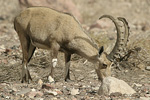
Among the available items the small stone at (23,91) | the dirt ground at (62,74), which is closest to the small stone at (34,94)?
the dirt ground at (62,74)

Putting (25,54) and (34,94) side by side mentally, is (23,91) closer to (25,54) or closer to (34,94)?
(34,94)

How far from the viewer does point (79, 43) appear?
902 cm

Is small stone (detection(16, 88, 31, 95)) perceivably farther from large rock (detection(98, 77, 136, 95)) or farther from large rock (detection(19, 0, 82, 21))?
large rock (detection(19, 0, 82, 21))

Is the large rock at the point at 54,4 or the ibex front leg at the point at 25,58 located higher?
the large rock at the point at 54,4

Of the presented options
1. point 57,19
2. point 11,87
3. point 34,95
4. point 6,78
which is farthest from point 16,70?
point 34,95

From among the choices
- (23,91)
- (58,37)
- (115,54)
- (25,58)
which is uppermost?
(58,37)

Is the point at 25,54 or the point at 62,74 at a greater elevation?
the point at 25,54

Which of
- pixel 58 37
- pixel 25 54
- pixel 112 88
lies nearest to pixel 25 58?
pixel 25 54

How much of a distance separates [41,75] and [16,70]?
3.09 ft

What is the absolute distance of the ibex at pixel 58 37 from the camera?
8867 mm

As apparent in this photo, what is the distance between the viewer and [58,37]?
8.98 meters

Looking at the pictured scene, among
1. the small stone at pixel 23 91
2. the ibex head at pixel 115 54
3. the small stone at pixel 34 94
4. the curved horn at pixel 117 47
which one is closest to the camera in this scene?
the small stone at pixel 34 94

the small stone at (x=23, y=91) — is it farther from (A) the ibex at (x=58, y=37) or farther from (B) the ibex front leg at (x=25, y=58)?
(B) the ibex front leg at (x=25, y=58)

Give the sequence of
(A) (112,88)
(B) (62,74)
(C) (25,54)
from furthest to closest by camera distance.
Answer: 1. (B) (62,74)
2. (C) (25,54)
3. (A) (112,88)
